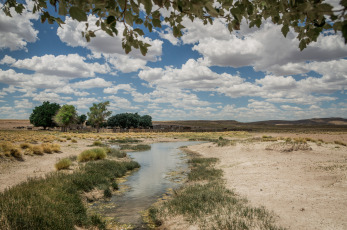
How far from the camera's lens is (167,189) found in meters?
11.9

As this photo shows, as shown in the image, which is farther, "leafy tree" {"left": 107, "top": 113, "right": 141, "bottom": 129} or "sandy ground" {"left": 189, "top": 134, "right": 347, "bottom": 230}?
"leafy tree" {"left": 107, "top": 113, "right": 141, "bottom": 129}

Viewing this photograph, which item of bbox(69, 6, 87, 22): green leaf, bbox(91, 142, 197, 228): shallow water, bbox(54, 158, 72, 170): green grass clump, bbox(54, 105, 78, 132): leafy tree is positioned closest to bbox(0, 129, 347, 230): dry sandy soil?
bbox(54, 158, 72, 170): green grass clump

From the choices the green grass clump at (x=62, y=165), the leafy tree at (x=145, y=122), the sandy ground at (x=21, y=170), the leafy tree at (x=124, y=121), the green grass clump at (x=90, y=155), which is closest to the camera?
the sandy ground at (x=21, y=170)

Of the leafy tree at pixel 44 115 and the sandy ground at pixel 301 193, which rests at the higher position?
the leafy tree at pixel 44 115

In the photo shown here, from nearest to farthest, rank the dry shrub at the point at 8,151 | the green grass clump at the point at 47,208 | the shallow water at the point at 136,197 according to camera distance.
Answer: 1. the green grass clump at the point at 47,208
2. the shallow water at the point at 136,197
3. the dry shrub at the point at 8,151

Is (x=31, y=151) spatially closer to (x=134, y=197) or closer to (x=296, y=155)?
(x=134, y=197)

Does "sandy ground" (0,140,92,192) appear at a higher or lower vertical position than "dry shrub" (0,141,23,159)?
lower

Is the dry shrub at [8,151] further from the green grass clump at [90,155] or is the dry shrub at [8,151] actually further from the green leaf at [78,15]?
the green leaf at [78,15]

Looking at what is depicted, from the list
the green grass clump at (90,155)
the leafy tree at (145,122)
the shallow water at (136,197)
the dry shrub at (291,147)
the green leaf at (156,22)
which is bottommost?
the shallow water at (136,197)

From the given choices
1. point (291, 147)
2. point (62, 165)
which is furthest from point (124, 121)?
point (62, 165)

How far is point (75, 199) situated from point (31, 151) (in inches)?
556

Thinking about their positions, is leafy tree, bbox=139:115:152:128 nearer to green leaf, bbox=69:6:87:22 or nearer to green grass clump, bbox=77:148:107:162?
green grass clump, bbox=77:148:107:162

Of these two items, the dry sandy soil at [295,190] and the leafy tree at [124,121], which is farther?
the leafy tree at [124,121]

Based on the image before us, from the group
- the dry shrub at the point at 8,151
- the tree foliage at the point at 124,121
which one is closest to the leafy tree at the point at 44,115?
the tree foliage at the point at 124,121
